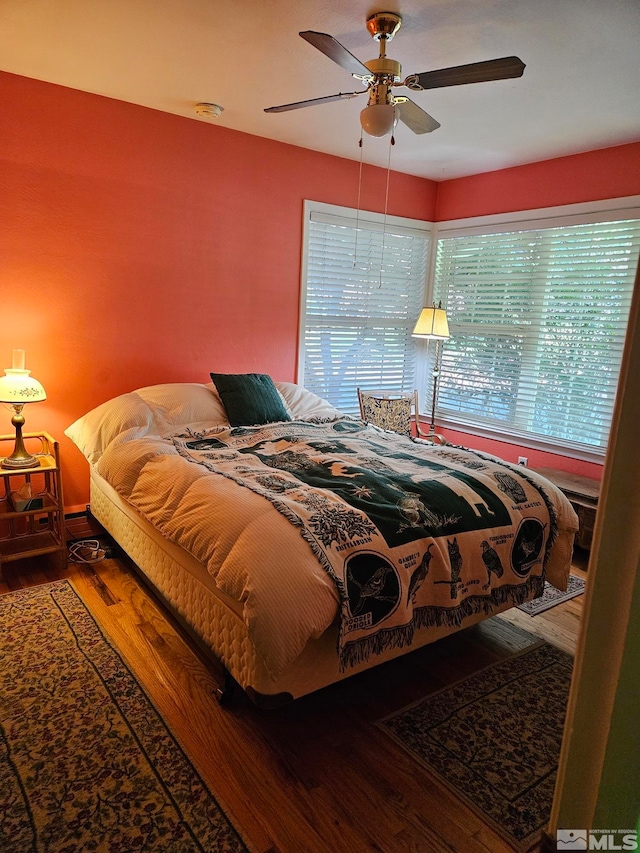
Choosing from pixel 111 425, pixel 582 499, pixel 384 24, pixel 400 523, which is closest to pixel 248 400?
pixel 111 425

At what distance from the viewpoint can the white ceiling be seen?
2.20 meters

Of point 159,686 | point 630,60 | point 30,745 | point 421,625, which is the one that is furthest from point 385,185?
point 30,745

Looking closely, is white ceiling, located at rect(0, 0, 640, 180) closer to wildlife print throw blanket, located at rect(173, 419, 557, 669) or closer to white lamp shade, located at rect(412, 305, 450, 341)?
white lamp shade, located at rect(412, 305, 450, 341)

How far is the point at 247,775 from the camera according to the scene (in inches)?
69.7

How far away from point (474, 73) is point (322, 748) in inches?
96.9

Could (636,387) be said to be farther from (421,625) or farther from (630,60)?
(630,60)

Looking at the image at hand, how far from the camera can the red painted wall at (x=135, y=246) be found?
314 centimetres

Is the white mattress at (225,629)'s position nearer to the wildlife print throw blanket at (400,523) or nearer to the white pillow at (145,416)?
the wildlife print throw blanket at (400,523)

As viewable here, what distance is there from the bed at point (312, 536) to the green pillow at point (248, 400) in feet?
0.72

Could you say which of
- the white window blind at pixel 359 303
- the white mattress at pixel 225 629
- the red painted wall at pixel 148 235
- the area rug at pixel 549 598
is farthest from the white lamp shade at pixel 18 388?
the area rug at pixel 549 598

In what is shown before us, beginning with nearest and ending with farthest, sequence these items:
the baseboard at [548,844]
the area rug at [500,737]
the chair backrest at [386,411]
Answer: the baseboard at [548,844]
the area rug at [500,737]
the chair backrest at [386,411]

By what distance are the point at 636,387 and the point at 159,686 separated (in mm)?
2199

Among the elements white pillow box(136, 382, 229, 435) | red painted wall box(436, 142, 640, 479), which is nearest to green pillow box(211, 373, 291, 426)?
white pillow box(136, 382, 229, 435)

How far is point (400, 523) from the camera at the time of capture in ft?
6.87
